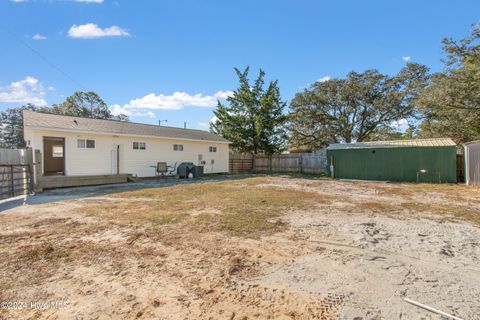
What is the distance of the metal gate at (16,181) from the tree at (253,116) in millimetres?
14072

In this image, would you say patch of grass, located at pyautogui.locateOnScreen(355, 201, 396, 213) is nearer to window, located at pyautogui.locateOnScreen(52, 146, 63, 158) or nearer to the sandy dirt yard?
the sandy dirt yard

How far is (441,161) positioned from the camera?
41.1 feet

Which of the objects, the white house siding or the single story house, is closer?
the single story house

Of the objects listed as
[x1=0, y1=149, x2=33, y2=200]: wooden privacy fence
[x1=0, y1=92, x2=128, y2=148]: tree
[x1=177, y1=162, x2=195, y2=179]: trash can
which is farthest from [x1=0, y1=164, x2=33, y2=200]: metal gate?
[x1=0, y1=92, x2=128, y2=148]: tree

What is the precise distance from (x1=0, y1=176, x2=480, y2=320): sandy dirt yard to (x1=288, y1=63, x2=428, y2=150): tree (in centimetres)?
1987

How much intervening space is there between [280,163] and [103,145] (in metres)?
12.9

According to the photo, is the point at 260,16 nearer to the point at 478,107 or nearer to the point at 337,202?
the point at 337,202

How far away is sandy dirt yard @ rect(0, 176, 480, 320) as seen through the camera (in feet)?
7.64

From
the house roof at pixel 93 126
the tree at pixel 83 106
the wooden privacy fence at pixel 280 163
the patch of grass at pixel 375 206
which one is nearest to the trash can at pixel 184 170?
the house roof at pixel 93 126

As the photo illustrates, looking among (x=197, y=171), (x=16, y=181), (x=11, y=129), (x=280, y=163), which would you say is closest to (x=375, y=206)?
(x=197, y=171)

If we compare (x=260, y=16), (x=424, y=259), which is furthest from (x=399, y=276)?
(x=260, y=16)

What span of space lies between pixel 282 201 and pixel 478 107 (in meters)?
13.7

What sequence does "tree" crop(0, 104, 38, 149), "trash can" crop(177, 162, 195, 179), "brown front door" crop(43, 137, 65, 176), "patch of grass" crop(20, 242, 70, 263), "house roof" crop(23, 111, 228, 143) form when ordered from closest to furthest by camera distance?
"patch of grass" crop(20, 242, 70, 263)
"house roof" crop(23, 111, 228, 143)
"brown front door" crop(43, 137, 65, 176)
"trash can" crop(177, 162, 195, 179)
"tree" crop(0, 104, 38, 149)

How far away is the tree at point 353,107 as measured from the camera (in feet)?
75.2
